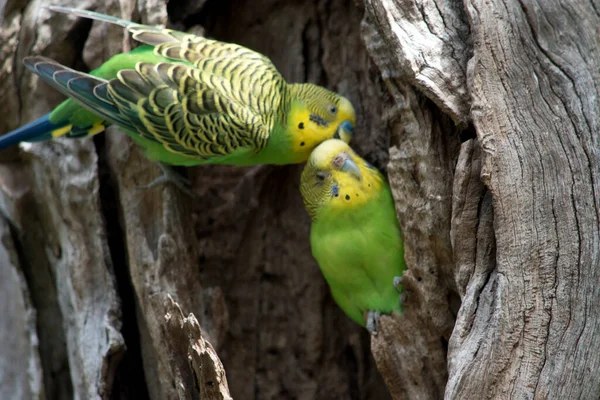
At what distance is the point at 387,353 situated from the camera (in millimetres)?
2795

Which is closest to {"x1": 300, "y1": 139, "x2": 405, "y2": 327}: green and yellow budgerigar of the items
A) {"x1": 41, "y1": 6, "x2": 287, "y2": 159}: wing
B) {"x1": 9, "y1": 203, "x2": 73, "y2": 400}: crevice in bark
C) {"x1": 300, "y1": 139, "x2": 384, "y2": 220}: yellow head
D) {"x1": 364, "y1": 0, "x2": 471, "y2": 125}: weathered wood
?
{"x1": 300, "y1": 139, "x2": 384, "y2": 220}: yellow head

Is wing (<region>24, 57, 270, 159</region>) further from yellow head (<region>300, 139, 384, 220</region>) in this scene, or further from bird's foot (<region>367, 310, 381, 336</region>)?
bird's foot (<region>367, 310, 381, 336</region>)

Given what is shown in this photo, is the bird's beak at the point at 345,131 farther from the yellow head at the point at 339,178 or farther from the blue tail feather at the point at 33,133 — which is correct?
the blue tail feather at the point at 33,133

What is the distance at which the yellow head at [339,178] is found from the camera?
2.99m

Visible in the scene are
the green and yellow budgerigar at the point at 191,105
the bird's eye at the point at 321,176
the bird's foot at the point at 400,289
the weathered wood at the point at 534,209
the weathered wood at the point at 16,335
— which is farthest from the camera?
the weathered wood at the point at 16,335

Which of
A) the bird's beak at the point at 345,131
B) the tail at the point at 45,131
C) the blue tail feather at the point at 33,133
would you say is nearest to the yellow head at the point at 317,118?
the bird's beak at the point at 345,131

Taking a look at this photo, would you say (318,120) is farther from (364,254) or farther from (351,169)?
(364,254)

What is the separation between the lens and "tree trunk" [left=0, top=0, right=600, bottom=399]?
2.17 m

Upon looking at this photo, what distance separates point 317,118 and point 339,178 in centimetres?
35

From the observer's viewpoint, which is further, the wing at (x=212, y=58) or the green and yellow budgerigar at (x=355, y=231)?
the wing at (x=212, y=58)

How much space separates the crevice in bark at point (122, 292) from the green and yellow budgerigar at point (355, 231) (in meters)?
1.01

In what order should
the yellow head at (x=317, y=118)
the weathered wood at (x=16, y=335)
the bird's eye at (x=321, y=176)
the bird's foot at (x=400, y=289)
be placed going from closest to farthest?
the bird's foot at (x=400, y=289), the bird's eye at (x=321, y=176), the yellow head at (x=317, y=118), the weathered wood at (x=16, y=335)

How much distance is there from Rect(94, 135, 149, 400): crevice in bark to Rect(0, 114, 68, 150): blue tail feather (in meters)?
0.26

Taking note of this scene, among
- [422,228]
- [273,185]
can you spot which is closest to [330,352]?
[273,185]
